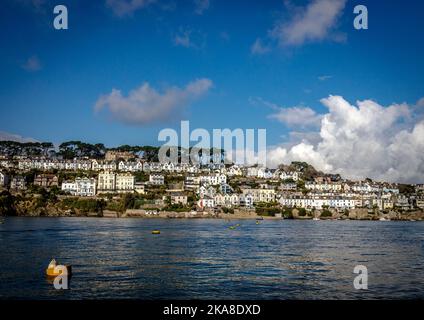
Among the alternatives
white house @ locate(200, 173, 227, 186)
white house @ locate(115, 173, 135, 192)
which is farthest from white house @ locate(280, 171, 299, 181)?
white house @ locate(115, 173, 135, 192)

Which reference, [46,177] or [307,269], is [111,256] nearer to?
[307,269]

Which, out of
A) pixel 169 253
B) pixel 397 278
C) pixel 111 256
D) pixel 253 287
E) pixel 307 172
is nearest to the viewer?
pixel 253 287

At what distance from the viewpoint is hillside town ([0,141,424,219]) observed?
9819 centimetres

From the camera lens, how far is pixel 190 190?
114 meters

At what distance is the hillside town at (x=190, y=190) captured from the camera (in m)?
98.2

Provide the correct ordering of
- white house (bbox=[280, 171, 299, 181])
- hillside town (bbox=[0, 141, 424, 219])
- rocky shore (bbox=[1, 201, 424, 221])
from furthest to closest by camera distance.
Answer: white house (bbox=[280, 171, 299, 181])
hillside town (bbox=[0, 141, 424, 219])
rocky shore (bbox=[1, 201, 424, 221])

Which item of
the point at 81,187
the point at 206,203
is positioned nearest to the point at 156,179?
the point at 206,203

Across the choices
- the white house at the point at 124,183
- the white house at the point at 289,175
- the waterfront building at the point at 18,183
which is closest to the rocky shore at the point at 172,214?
the white house at the point at 124,183

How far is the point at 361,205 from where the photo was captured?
397ft

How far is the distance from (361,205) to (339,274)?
4104 inches

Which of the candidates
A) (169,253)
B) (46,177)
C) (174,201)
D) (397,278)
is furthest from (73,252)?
(46,177)

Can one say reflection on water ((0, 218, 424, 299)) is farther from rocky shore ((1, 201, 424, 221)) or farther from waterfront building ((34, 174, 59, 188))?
waterfront building ((34, 174, 59, 188))

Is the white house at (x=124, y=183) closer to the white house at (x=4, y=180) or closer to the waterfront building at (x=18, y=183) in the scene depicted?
the waterfront building at (x=18, y=183)

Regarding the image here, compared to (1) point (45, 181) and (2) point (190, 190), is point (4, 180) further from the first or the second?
(2) point (190, 190)
